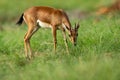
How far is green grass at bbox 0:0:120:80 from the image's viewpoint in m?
7.21

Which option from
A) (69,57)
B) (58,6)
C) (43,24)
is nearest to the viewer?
(69,57)

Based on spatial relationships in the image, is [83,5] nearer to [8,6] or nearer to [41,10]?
[8,6]

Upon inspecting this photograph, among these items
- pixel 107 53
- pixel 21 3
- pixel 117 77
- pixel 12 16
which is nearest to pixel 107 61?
pixel 117 77

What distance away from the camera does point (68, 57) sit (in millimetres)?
9203

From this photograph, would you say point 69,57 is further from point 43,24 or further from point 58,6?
point 58,6

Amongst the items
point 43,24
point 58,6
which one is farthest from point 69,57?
point 58,6

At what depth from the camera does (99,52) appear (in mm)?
9289

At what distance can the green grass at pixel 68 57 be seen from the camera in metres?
7.21

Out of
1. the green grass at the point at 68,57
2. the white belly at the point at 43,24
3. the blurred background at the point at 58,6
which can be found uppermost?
the white belly at the point at 43,24

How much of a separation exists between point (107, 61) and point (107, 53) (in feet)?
5.83

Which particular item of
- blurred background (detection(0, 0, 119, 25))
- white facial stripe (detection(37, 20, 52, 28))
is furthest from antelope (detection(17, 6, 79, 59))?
blurred background (detection(0, 0, 119, 25))

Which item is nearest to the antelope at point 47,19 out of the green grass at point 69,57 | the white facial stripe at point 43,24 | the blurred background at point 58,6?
the white facial stripe at point 43,24

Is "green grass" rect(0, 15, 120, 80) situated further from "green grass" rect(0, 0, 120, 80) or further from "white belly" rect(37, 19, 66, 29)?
"white belly" rect(37, 19, 66, 29)

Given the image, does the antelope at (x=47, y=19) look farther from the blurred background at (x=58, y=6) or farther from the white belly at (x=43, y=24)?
the blurred background at (x=58, y=6)
